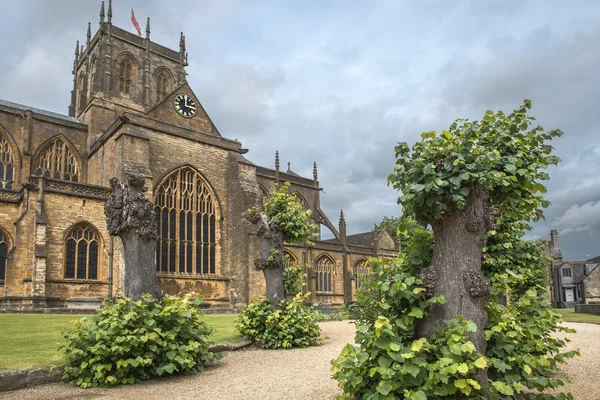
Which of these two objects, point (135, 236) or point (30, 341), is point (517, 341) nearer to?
point (135, 236)

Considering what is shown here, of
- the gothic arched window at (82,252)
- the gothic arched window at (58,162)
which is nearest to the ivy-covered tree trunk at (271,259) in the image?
the gothic arched window at (82,252)

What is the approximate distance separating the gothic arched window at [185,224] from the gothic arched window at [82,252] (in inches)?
132

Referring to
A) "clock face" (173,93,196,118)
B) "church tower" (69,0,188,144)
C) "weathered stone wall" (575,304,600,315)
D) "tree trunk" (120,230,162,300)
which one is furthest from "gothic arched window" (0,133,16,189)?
"weathered stone wall" (575,304,600,315)

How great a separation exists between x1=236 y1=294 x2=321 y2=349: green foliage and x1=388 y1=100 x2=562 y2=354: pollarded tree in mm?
7175

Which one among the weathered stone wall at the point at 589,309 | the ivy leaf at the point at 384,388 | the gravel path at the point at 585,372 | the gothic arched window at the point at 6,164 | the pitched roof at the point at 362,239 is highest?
the gothic arched window at the point at 6,164

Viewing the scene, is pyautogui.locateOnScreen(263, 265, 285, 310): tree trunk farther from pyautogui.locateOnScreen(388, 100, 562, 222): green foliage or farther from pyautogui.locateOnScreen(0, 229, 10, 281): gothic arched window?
pyautogui.locateOnScreen(0, 229, 10, 281): gothic arched window

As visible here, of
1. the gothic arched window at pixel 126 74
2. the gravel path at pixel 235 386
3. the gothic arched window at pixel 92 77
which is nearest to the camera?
the gravel path at pixel 235 386

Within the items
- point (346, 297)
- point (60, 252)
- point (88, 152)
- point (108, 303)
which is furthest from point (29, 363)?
point (346, 297)

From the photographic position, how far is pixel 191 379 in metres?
7.17

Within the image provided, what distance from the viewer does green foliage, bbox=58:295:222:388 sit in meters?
6.73

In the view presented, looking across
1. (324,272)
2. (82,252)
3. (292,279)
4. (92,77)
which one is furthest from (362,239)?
(292,279)

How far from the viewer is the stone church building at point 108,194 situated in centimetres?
2142

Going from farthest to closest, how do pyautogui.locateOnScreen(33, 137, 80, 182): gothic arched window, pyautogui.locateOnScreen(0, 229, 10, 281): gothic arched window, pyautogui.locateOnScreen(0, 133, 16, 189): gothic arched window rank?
pyautogui.locateOnScreen(33, 137, 80, 182): gothic arched window, pyautogui.locateOnScreen(0, 133, 16, 189): gothic arched window, pyautogui.locateOnScreen(0, 229, 10, 281): gothic arched window

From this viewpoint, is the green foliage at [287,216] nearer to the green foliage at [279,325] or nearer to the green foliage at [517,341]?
the green foliage at [279,325]
